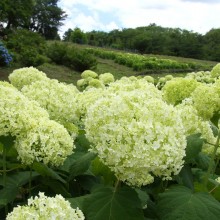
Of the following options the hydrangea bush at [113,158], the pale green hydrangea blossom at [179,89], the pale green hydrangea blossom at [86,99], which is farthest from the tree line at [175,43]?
the hydrangea bush at [113,158]

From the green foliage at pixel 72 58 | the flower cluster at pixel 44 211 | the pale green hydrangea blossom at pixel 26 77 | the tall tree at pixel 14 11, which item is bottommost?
the green foliage at pixel 72 58

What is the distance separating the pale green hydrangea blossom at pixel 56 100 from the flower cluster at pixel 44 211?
1277 millimetres

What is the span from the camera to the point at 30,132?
240cm

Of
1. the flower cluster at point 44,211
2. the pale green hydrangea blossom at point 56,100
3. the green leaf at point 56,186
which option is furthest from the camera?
the pale green hydrangea blossom at point 56,100

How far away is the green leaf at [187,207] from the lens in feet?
6.87

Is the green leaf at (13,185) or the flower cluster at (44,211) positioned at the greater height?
the flower cluster at (44,211)

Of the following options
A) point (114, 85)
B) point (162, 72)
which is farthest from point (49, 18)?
point (114, 85)

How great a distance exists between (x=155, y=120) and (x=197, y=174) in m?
0.93

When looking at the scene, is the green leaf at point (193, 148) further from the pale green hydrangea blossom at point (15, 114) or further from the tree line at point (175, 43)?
the tree line at point (175, 43)

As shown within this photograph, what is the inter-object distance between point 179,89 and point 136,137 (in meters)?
1.50

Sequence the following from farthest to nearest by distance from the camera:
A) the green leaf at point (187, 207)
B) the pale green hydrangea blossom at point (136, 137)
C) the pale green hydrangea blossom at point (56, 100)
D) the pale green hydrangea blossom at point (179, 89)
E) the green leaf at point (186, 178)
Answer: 1. the pale green hydrangea blossom at point (179, 89)
2. the pale green hydrangea blossom at point (56, 100)
3. the green leaf at point (186, 178)
4. the green leaf at point (187, 207)
5. the pale green hydrangea blossom at point (136, 137)

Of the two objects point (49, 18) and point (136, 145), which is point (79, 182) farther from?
point (49, 18)

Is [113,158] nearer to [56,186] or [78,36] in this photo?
[56,186]

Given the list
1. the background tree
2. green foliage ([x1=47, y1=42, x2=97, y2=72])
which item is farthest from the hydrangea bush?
the background tree
